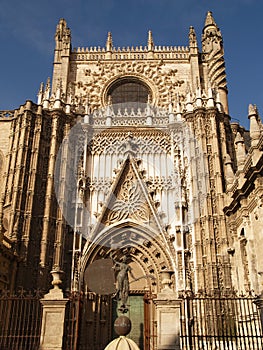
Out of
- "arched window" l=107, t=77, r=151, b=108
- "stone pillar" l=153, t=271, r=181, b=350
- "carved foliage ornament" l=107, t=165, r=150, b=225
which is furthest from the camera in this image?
"arched window" l=107, t=77, r=151, b=108

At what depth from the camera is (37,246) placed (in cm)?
1612

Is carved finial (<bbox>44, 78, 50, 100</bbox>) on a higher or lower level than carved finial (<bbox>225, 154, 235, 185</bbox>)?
higher

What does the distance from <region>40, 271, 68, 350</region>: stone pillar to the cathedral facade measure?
4735 millimetres

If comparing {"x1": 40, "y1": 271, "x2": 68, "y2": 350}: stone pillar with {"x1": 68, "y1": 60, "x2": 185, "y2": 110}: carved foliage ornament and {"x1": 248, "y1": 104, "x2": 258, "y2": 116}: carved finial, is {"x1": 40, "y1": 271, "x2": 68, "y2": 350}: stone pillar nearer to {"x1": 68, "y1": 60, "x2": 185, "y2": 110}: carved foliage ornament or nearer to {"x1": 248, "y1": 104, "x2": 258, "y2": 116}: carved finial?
{"x1": 248, "y1": 104, "x2": 258, "y2": 116}: carved finial

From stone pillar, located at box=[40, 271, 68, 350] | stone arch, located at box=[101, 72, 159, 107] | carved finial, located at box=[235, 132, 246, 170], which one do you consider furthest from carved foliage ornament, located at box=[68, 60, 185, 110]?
stone pillar, located at box=[40, 271, 68, 350]

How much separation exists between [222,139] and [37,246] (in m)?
9.31

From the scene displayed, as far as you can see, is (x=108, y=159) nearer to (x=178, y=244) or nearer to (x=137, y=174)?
(x=137, y=174)

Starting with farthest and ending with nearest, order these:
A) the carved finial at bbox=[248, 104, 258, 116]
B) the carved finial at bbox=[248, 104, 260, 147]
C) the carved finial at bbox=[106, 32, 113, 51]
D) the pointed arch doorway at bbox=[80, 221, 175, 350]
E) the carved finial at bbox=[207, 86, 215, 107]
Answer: the carved finial at bbox=[106, 32, 113, 51]
the carved finial at bbox=[207, 86, 215, 107]
the pointed arch doorway at bbox=[80, 221, 175, 350]
the carved finial at bbox=[248, 104, 258, 116]
the carved finial at bbox=[248, 104, 260, 147]

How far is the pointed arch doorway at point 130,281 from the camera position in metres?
15.7

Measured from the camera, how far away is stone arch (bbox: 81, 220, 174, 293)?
16.9m

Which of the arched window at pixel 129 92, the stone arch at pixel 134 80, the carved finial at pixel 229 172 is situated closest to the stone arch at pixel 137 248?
the carved finial at pixel 229 172

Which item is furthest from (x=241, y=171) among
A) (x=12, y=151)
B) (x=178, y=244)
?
(x=12, y=151)

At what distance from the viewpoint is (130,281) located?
16875 millimetres

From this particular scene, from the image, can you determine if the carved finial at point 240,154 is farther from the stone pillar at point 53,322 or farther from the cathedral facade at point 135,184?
the stone pillar at point 53,322
